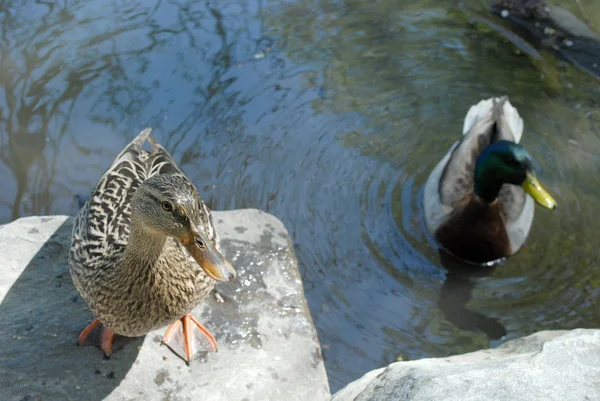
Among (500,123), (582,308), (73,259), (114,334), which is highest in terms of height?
(73,259)

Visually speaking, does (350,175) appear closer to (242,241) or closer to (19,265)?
(242,241)

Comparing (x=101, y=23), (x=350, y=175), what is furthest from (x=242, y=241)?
(x=101, y=23)

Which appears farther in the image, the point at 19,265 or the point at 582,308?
the point at 582,308

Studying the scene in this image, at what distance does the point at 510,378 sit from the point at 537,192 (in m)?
2.63

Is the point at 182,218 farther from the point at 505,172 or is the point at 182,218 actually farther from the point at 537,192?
the point at 505,172

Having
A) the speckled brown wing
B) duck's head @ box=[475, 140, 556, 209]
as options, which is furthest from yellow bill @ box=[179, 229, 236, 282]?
duck's head @ box=[475, 140, 556, 209]

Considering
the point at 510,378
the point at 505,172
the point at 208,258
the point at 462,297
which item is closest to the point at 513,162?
the point at 505,172

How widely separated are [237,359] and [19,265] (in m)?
1.32

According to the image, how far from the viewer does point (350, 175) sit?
545 cm

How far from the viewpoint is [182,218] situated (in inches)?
102

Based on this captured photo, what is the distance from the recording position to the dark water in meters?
4.62

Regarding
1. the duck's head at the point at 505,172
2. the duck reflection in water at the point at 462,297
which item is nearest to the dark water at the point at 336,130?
the duck reflection in water at the point at 462,297

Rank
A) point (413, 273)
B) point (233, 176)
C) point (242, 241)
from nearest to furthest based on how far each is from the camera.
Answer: point (242, 241)
point (413, 273)
point (233, 176)

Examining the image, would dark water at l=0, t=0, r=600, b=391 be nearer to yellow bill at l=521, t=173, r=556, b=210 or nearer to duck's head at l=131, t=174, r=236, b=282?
yellow bill at l=521, t=173, r=556, b=210
